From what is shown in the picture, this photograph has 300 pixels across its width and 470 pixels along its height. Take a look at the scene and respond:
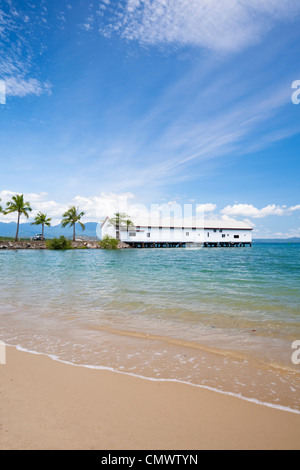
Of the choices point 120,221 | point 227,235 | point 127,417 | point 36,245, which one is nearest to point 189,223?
point 227,235

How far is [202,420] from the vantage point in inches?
93.4

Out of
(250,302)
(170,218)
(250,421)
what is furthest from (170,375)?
(170,218)

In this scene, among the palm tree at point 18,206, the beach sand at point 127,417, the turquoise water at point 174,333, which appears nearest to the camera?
the beach sand at point 127,417

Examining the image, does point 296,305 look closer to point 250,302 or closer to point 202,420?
point 250,302

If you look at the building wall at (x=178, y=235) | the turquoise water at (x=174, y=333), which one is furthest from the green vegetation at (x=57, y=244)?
the turquoise water at (x=174, y=333)

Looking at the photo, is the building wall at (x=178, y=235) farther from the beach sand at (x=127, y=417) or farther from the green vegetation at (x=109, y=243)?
the beach sand at (x=127, y=417)

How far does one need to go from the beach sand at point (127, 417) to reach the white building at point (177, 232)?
52198mm

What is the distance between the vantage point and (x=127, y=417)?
7.80 ft

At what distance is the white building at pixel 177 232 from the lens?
5562 centimetres

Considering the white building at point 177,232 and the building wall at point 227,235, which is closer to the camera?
the white building at point 177,232

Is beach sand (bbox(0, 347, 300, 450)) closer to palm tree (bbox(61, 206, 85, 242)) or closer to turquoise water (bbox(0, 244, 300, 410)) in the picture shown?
turquoise water (bbox(0, 244, 300, 410))

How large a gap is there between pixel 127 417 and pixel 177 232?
182 feet

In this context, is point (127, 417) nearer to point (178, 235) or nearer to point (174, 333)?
point (174, 333)

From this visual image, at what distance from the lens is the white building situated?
55.6 metres
